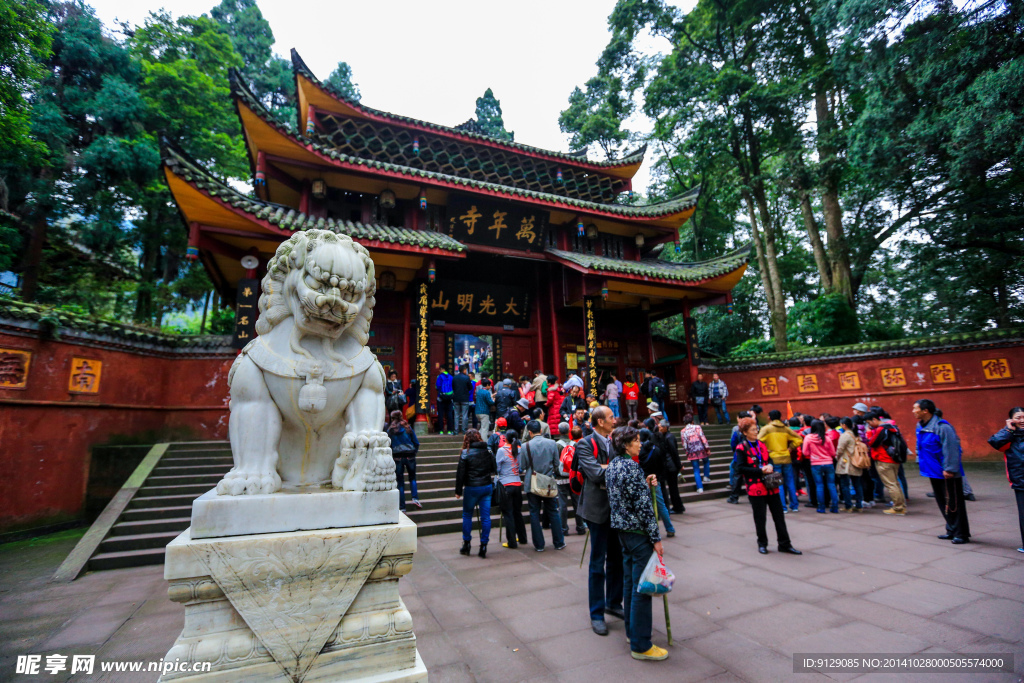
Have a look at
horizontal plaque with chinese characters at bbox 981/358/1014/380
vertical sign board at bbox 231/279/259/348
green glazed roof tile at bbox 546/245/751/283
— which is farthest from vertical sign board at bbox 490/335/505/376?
horizontal plaque with chinese characters at bbox 981/358/1014/380

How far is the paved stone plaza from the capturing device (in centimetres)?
271

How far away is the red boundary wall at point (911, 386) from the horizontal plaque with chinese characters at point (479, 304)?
19.5 feet

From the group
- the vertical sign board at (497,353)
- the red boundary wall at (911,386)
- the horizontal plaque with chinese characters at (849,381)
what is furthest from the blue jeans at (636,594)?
the horizontal plaque with chinese characters at (849,381)

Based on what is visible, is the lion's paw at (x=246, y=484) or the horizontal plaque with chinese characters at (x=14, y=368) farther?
the horizontal plaque with chinese characters at (x=14, y=368)

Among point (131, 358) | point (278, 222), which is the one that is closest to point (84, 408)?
point (131, 358)

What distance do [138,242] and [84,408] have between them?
8972 millimetres

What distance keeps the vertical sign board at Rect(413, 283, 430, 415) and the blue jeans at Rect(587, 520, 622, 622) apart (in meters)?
6.44

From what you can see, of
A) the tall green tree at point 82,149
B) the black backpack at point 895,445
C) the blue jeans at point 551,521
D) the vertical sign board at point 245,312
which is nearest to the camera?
the blue jeans at point 551,521

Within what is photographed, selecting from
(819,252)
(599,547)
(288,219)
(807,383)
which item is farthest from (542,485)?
(819,252)

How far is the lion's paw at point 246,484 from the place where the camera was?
5.78 ft

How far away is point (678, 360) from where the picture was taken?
43.0ft

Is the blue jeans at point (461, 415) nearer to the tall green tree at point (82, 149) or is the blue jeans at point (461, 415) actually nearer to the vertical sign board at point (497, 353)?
the vertical sign board at point (497, 353)

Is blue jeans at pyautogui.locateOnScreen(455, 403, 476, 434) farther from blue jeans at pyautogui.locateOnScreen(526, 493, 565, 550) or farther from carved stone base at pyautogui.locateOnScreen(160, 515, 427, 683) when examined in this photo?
carved stone base at pyautogui.locateOnScreen(160, 515, 427, 683)

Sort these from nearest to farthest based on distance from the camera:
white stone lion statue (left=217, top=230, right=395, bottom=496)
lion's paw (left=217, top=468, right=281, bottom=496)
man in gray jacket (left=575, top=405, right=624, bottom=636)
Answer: lion's paw (left=217, top=468, right=281, bottom=496) → white stone lion statue (left=217, top=230, right=395, bottom=496) → man in gray jacket (left=575, top=405, right=624, bottom=636)
